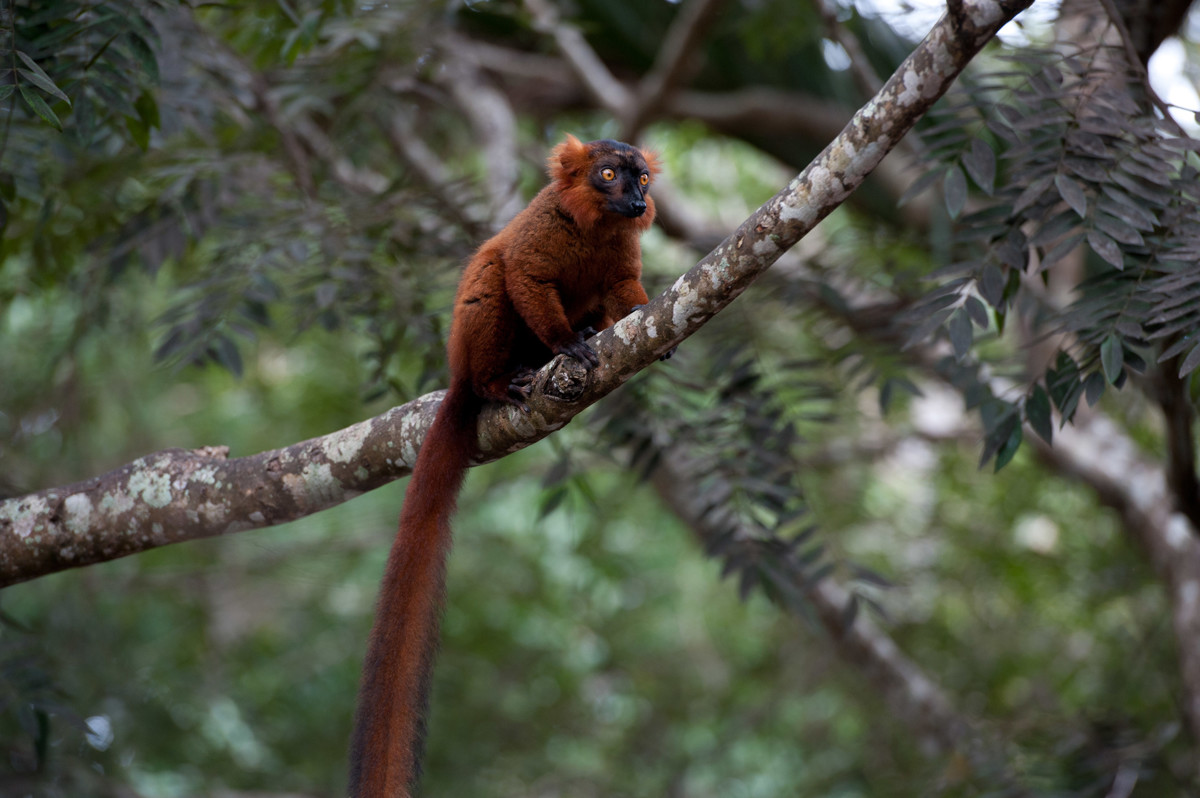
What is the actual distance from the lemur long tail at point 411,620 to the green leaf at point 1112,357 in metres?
1.84

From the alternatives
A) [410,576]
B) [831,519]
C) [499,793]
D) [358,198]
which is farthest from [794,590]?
[499,793]

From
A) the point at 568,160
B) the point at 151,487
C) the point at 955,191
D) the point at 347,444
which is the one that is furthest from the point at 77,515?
the point at 955,191

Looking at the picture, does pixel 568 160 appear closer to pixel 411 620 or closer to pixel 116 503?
pixel 411 620

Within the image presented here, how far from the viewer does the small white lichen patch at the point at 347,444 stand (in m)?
3.12

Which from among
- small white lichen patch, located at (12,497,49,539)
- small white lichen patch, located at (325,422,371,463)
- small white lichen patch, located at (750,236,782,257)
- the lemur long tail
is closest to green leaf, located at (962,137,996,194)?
small white lichen patch, located at (750,236,782,257)

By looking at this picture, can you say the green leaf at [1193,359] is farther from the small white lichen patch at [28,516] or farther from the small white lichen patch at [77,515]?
the small white lichen patch at [28,516]

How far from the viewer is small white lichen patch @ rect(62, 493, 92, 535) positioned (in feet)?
10.5

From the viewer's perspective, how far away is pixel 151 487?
3215 millimetres

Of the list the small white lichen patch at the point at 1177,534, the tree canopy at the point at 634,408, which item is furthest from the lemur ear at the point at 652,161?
the small white lichen patch at the point at 1177,534

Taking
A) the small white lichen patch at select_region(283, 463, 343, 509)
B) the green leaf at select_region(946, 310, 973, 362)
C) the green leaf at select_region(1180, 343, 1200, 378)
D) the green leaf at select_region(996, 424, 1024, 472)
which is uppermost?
the green leaf at select_region(1180, 343, 1200, 378)

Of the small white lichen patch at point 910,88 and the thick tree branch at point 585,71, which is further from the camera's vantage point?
the thick tree branch at point 585,71

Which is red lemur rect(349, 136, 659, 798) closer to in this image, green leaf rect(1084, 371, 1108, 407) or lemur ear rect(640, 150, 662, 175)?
lemur ear rect(640, 150, 662, 175)

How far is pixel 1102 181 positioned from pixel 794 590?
1.82m

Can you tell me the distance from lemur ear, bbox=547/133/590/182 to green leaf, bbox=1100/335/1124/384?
167 cm
